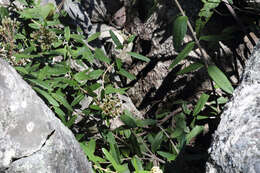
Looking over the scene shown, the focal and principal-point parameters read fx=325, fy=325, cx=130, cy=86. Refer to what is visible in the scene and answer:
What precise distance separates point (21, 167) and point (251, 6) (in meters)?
1.91

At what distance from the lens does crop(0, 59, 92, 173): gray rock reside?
61.4 inches

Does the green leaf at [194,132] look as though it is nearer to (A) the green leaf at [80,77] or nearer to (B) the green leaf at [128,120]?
(B) the green leaf at [128,120]

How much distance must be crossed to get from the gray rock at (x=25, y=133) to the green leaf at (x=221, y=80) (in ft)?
3.35

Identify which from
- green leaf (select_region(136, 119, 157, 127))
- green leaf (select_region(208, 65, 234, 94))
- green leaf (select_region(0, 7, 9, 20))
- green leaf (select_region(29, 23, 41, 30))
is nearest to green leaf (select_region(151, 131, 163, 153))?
green leaf (select_region(136, 119, 157, 127))

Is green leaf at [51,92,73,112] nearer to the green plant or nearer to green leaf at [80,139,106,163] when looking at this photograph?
the green plant

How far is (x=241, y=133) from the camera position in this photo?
1401 mm

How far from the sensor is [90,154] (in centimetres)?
217

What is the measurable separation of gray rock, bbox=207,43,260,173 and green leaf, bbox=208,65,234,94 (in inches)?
13.2

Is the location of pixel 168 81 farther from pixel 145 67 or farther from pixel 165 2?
pixel 165 2

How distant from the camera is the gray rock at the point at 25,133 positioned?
1.56 m

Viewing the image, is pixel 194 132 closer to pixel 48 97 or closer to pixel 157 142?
pixel 157 142

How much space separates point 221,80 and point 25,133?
1.22 meters

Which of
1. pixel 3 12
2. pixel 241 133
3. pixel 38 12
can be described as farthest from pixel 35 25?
pixel 241 133

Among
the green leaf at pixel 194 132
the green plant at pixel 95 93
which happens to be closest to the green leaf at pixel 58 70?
the green plant at pixel 95 93
